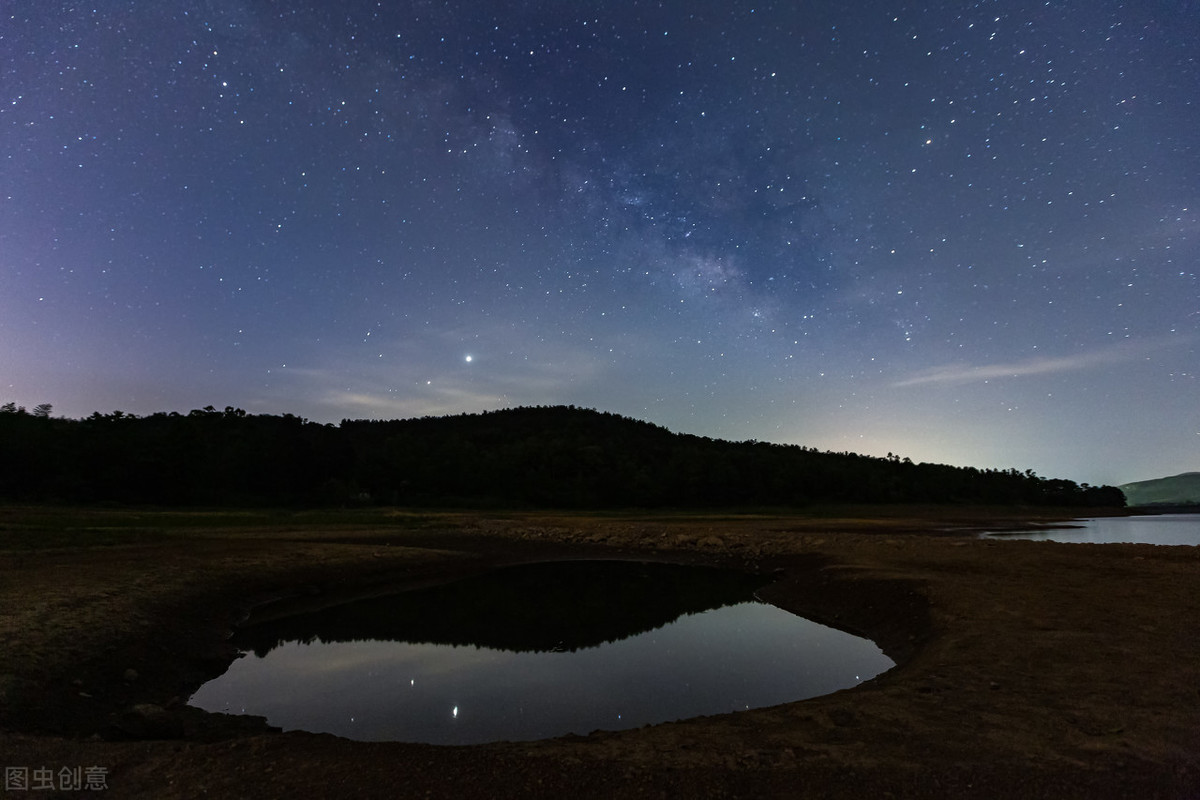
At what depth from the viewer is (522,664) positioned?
1490cm

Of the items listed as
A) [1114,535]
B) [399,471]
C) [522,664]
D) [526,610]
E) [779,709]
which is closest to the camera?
[779,709]

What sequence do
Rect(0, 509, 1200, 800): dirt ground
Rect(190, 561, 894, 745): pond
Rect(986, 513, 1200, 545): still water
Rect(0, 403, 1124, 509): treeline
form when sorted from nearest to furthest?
Rect(0, 509, 1200, 800): dirt ground < Rect(190, 561, 894, 745): pond < Rect(986, 513, 1200, 545): still water < Rect(0, 403, 1124, 509): treeline

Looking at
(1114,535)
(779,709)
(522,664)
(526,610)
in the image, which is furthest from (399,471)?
(779,709)

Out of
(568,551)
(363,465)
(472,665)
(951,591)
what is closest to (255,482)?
(363,465)

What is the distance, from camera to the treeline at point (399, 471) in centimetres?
6550

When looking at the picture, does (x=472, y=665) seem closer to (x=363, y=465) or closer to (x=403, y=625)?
(x=403, y=625)

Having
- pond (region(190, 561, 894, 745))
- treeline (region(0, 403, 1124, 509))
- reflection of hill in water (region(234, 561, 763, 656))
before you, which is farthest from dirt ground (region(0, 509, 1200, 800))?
treeline (region(0, 403, 1124, 509))

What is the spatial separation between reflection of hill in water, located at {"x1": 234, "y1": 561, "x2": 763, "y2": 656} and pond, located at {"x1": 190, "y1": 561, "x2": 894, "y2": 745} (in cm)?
9

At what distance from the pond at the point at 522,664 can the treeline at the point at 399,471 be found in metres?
61.6

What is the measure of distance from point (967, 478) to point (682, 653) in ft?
526

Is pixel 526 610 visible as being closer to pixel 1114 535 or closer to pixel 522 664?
pixel 522 664

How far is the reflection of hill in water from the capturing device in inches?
707

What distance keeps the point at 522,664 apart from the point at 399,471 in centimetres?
8889

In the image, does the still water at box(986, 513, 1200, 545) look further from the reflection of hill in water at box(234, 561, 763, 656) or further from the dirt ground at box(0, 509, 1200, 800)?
the reflection of hill in water at box(234, 561, 763, 656)
